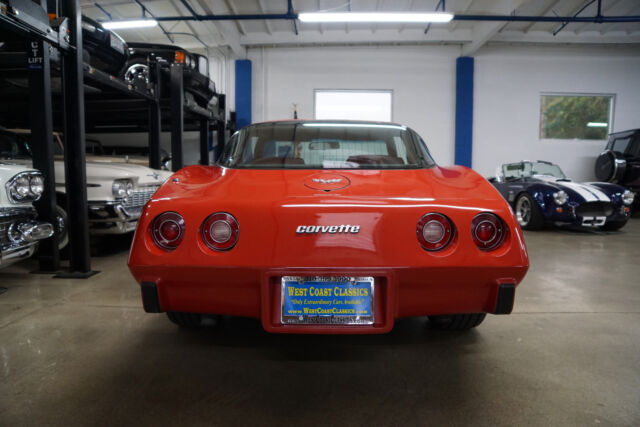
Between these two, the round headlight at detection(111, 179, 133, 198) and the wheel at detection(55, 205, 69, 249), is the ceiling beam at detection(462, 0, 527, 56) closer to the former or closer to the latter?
the round headlight at detection(111, 179, 133, 198)

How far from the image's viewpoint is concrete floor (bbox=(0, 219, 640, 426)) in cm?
127

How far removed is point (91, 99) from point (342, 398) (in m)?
5.51

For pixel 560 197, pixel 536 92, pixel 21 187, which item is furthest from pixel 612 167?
pixel 21 187

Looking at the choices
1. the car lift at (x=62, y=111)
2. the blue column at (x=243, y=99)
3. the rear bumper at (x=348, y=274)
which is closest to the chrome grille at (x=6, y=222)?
the car lift at (x=62, y=111)

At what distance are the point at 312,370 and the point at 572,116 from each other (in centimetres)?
1208

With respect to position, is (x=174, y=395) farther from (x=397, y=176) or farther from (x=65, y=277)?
(x=65, y=277)

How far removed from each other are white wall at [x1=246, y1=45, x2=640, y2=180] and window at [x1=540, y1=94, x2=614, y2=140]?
206 millimetres

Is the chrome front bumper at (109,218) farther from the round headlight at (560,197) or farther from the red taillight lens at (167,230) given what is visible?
the round headlight at (560,197)

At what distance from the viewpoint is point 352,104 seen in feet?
34.9

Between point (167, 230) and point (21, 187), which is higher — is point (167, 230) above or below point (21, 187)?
below

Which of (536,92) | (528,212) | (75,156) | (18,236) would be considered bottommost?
(528,212)

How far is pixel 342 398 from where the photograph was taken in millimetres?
1355

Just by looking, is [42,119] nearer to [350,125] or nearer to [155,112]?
[155,112]

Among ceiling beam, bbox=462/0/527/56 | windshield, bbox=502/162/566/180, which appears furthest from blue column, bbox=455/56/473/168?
windshield, bbox=502/162/566/180
